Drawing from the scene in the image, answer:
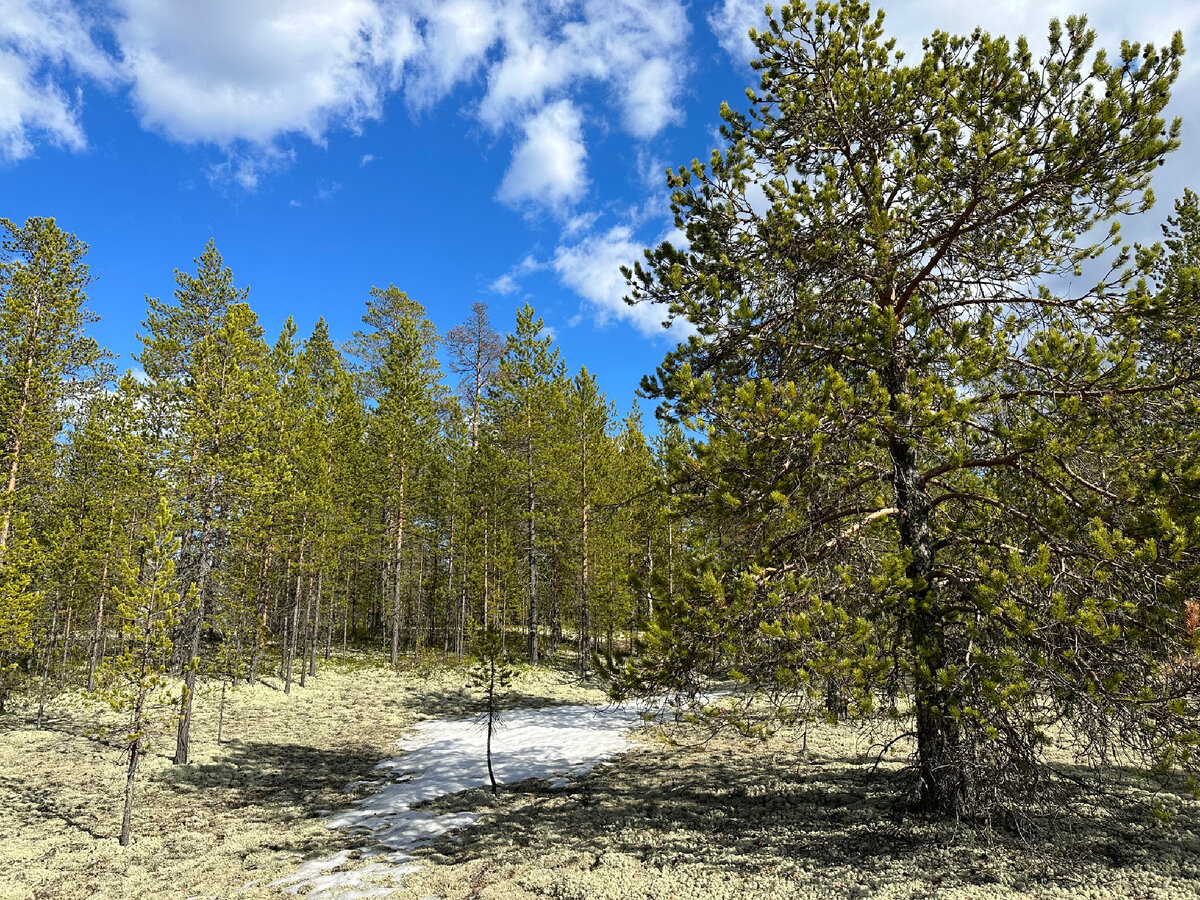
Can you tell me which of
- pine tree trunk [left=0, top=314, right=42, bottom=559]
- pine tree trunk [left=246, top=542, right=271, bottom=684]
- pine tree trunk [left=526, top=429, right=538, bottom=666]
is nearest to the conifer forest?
pine tree trunk [left=0, top=314, right=42, bottom=559]

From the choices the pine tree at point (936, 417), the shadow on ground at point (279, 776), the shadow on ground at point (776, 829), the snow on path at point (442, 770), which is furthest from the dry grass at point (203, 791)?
A: the pine tree at point (936, 417)

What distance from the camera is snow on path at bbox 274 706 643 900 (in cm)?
→ 770

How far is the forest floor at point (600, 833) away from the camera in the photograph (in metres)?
5.60

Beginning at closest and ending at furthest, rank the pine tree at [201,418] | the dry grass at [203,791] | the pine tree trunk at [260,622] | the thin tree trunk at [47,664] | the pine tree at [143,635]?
the dry grass at [203,791] < the pine tree at [143,635] < the pine tree at [201,418] < the thin tree trunk at [47,664] < the pine tree trunk at [260,622]

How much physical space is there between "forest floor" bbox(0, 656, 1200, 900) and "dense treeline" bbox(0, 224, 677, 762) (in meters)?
1.79

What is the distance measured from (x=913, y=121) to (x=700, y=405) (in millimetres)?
4537

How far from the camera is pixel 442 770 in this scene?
506 inches

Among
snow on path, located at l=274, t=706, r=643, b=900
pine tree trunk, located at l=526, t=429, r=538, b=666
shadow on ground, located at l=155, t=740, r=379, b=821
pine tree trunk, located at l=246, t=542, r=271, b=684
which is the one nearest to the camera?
snow on path, located at l=274, t=706, r=643, b=900

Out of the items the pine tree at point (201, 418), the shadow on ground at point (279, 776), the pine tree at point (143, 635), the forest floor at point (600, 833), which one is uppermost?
the pine tree at point (201, 418)

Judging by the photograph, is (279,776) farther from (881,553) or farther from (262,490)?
(881,553)

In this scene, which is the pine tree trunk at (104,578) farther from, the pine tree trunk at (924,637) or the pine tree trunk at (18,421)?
the pine tree trunk at (924,637)

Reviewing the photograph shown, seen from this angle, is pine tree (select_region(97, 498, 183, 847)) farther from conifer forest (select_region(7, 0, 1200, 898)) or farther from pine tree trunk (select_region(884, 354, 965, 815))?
pine tree trunk (select_region(884, 354, 965, 815))

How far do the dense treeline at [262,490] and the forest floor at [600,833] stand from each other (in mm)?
1789

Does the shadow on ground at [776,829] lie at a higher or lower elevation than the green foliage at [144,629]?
lower
